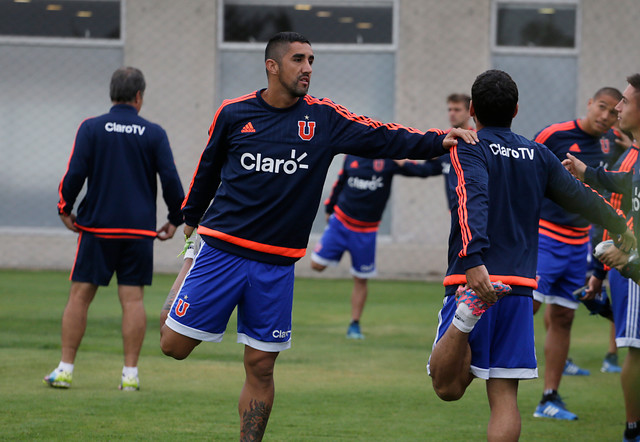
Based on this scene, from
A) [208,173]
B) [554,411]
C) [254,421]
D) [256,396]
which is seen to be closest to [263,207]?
[208,173]

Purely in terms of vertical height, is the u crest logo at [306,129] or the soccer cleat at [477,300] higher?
the u crest logo at [306,129]

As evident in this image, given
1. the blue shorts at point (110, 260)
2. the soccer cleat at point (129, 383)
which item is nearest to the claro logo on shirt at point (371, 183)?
the blue shorts at point (110, 260)

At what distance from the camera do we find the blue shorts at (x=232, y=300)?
15.1 feet

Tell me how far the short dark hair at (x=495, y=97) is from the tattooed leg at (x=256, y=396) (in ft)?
5.22

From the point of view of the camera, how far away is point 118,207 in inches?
260

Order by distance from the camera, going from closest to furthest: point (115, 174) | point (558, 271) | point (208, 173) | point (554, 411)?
1. point (208, 173)
2. point (554, 411)
3. point (115, 174)
4. point (558, 271)

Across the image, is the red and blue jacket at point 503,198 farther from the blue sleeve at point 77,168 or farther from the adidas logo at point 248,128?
the blue sleeve at point 77,168

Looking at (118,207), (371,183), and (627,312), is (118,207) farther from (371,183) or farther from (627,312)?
(371,183)

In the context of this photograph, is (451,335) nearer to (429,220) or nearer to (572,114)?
(429,220)

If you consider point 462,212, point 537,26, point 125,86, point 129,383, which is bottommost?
point 129,383

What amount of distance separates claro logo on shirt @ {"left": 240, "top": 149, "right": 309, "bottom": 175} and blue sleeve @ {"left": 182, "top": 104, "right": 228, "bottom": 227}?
6.6 inches

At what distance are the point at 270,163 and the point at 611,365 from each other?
472 cm

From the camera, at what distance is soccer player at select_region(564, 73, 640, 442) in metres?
5.05

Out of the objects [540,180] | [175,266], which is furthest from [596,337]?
[175,266]
